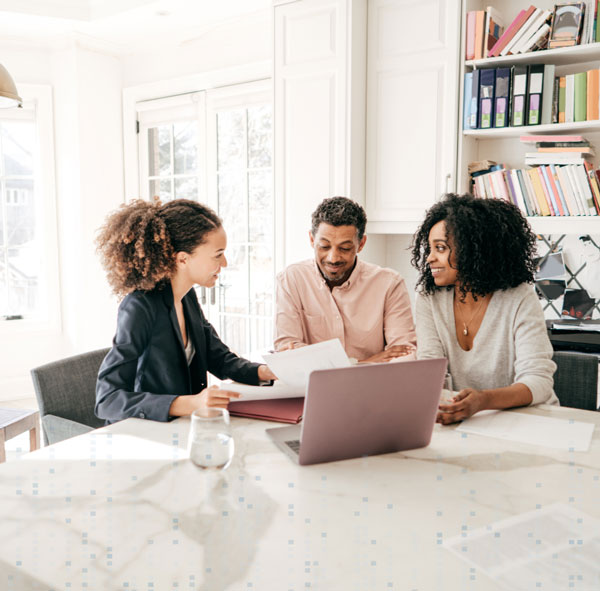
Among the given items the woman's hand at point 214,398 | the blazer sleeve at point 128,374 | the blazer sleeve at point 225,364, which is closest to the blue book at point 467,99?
the blazer sleeve at point 225,364

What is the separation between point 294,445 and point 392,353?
2.99 ft

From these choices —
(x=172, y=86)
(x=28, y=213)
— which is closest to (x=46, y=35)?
(x=172, y=86)

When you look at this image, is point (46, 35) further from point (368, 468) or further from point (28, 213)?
point (368, 468)

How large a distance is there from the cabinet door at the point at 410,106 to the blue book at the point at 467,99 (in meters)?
0.05

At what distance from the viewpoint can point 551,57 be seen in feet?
8.49

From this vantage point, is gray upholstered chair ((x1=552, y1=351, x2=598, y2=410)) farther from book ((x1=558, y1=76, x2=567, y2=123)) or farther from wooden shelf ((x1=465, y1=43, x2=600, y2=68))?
wooden shelf ((x1=465, y1=43, x2=600, y2=68))

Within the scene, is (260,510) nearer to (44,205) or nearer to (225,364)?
(225,364)

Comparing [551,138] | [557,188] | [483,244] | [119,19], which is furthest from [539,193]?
[119,19]

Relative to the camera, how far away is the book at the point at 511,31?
2.56 meters

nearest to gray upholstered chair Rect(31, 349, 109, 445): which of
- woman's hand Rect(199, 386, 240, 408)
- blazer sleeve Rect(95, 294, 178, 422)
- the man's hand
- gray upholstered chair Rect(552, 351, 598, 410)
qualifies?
blazer sleeve Rect(95, 294, 178, 422)

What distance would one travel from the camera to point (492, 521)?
84cm

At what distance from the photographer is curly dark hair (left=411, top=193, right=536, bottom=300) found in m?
1.68

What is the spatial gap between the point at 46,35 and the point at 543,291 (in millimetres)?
3563

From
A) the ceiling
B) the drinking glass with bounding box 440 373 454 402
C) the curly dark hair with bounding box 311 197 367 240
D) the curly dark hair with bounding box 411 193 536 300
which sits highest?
the ceiling
